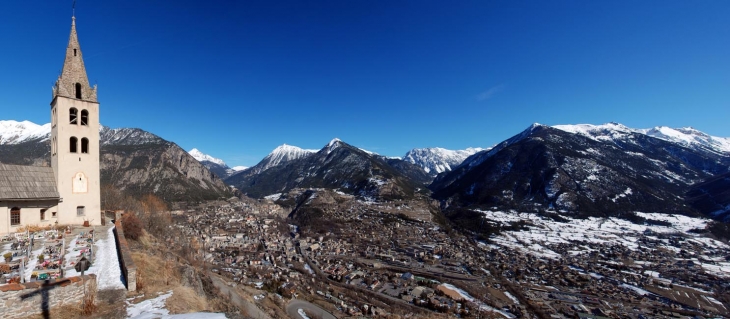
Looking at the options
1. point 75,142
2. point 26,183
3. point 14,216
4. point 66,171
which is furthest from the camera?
point 75,142

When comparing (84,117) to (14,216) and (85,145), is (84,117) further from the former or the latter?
(14,216)

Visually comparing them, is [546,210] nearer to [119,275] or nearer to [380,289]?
[380,289]

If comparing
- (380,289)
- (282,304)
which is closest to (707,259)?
(380,289)

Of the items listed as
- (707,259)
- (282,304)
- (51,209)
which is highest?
(51,209)

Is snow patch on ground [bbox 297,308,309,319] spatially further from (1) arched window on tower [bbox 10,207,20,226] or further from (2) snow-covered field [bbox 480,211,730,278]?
(2) snow-covered field [bbox 480,211,730,278]

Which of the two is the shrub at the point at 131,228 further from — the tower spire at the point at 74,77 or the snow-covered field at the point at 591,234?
the snow-covered field at the point at 591,234

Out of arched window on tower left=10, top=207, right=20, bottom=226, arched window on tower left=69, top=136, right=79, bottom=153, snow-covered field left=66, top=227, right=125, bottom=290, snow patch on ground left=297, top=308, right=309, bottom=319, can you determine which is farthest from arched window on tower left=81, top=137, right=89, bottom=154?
snow patch on ground left=297, top=308, right=309, bottom=319

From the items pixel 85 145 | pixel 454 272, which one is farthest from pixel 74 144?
pixel 454 272

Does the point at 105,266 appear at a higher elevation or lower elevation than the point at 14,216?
lower
